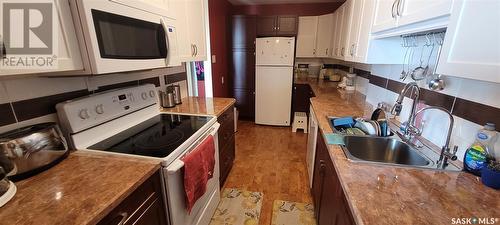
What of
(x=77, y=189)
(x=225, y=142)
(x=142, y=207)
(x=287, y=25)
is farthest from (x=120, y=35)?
(x=287, y=25)

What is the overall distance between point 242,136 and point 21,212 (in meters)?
2.94

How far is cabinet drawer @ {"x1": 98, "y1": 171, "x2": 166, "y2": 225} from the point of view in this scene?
789 mm

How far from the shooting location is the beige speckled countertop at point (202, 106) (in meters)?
1.84

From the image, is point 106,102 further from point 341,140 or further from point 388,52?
point 388,52

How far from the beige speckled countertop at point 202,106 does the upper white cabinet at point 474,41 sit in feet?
4.76

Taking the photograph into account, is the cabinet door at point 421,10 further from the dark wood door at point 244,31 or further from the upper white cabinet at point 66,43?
the dark wood door at point 244,31

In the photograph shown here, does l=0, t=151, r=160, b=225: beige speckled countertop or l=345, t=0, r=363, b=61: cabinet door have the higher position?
l=345, t=0, r=363, b=61: cabinet door

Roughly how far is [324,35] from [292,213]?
320 centimetres

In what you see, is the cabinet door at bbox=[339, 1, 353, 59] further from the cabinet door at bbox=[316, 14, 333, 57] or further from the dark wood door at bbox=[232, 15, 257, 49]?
the dark wood door at bbox=[232, 15, 257, 49]

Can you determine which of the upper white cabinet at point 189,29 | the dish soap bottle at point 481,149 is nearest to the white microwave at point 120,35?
the upper white cabinet at point 189,29

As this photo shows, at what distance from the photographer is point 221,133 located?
6.52 feet

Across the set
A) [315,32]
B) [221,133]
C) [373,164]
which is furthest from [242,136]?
[373,164]

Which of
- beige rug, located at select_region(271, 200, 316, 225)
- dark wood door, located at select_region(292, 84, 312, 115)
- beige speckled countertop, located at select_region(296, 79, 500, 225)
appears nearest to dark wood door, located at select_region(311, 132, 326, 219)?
beige rug, located at select_region(271, 200, 316, 225)

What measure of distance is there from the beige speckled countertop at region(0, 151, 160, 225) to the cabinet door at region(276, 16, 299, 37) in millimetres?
3360
